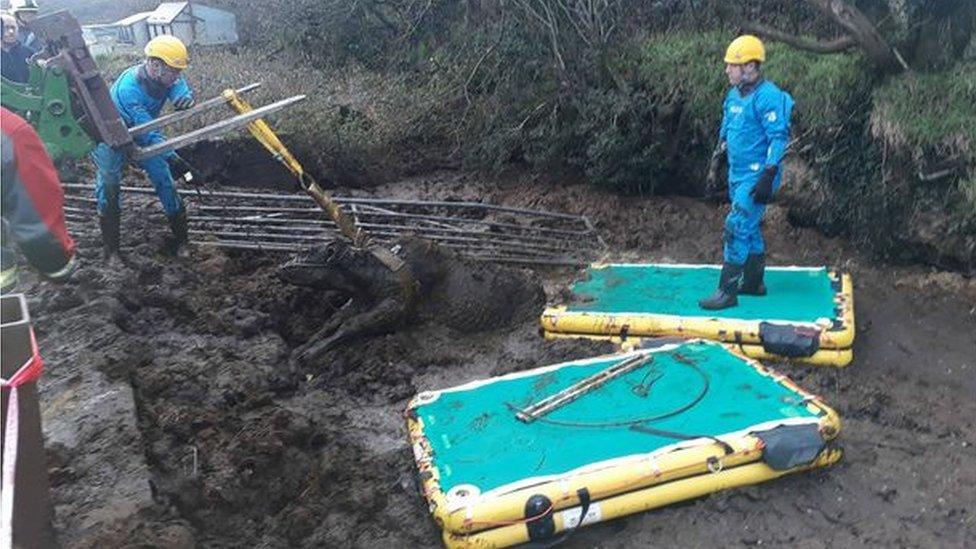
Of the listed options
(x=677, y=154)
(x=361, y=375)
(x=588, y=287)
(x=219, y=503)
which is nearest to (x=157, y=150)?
(x=361, y=375)

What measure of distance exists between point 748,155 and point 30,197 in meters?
4.46

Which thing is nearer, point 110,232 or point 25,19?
point 110,232

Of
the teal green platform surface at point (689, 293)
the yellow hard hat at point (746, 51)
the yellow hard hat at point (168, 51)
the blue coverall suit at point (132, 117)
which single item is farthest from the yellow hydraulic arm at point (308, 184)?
the yellow hard hat at point (746, 51)

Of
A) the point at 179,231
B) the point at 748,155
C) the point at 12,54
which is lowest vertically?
the point at 179,231

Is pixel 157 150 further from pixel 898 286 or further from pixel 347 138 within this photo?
pixel 898 286

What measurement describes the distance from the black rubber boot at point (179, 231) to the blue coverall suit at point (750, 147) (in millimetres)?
4388

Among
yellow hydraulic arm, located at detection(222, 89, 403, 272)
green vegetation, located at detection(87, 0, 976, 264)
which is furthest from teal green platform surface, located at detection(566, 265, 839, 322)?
A: yellow hydraulic arm, located at detection(222, 89, 403, 272)

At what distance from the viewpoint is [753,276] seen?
6.15 meters

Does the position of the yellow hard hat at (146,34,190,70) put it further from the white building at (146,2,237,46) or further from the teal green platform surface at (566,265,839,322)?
the white building at (146,2,237,46)

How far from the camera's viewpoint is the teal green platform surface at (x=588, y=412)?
4000 mm

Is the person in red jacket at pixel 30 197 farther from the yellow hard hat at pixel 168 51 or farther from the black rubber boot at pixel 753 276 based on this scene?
the black rubber boot at pixel 753 276

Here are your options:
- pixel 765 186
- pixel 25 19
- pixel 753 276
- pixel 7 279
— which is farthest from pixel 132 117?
pixel 753 276

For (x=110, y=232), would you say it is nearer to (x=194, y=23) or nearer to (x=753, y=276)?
(x=753, y=276)

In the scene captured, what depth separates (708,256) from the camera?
7.89 m
